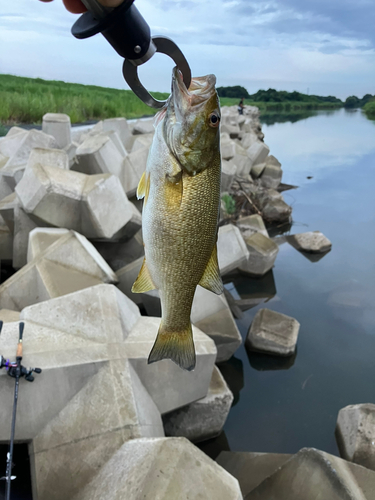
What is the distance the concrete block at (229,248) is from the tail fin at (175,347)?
4.01m

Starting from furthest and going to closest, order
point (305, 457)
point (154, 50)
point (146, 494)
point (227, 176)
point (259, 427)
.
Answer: point (227, 176), point (259, 427), point (305, 457), point (146, 494), point (154, 50)

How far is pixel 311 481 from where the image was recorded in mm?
2328

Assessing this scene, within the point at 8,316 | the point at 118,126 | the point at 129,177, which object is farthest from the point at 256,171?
the point at 8,316

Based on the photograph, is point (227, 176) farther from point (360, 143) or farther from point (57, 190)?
point (360, 143)

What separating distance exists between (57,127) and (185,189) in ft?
24.8

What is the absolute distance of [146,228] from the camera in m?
1.30

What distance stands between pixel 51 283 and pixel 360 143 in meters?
29.3

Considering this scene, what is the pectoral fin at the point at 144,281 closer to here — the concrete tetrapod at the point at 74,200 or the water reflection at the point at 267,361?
the concrete tetrapod at the point at 74,200

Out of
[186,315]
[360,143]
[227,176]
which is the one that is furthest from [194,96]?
[360,143]

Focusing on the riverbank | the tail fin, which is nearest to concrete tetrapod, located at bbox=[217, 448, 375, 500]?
the tail fin

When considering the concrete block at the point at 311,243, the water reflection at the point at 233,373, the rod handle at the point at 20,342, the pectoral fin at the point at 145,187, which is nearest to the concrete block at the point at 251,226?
the concrete block at the point at 311,243

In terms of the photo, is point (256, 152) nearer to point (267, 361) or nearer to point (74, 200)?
point (267, 361)

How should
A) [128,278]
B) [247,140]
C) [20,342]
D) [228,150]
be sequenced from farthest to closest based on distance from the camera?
[247,140]
[228,150]
[128,278]
[20,342]

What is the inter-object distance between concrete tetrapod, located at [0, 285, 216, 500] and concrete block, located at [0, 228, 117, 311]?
861mm
